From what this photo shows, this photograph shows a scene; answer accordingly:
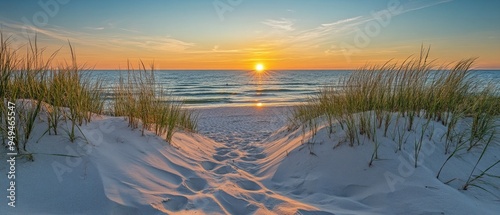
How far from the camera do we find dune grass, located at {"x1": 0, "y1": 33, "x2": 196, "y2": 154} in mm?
2971

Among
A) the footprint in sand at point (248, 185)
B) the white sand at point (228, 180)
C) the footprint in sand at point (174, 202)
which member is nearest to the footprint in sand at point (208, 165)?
the white sand at point (228, 180)

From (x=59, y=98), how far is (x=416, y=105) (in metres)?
4.71

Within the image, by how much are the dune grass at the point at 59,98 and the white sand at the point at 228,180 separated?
0.52 feet

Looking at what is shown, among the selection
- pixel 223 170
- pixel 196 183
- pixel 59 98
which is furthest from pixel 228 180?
pixel 59 98

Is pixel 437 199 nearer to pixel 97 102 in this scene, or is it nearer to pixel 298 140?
pixel 298 140

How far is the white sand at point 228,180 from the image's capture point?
95.4 inches

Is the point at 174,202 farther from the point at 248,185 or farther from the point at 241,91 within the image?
the point at 241,91

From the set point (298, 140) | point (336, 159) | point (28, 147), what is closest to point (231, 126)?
point (298, 140)

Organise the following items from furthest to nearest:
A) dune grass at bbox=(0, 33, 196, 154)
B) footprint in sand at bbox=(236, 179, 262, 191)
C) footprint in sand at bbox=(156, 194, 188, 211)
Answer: footprint in sand at bbox=(236, 179, 262, 191) → dune grass at bbox=(0, 33, 196, 154) → footprint in sand at bbox=(156, 194, 188, 211)

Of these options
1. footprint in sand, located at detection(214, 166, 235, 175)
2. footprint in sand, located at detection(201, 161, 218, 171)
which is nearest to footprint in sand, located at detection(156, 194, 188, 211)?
footprint in sand, located at detection(214, 166, 235, 175)

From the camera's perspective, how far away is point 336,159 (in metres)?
3.62

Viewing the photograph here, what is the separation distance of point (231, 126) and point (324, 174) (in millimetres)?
5883

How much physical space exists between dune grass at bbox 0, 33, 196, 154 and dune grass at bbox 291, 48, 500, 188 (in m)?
2.74

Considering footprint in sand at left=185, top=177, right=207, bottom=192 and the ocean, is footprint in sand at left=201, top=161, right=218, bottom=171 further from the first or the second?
the ocean
